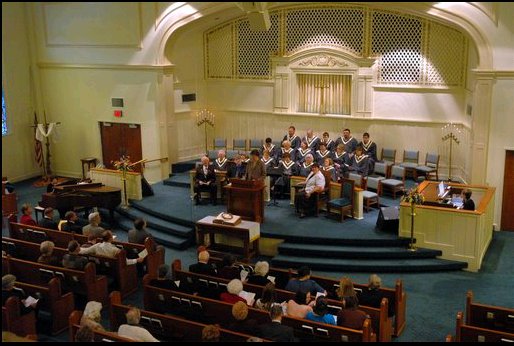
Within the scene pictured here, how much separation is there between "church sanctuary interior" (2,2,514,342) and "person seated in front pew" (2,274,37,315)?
3 centimetres

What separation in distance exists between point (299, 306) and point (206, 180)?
5.95m

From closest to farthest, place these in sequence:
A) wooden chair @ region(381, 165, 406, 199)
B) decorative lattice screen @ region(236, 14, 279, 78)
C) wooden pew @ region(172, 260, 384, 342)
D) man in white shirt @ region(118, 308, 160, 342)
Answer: man in white shirt @ region(118, 308, 160, 342)
wooden pew @ region(172, 260, 384, 342)
wooden chair @ region(381, 165, 406, 199)
decorative lattice screen @ region(236, 14, 279, 78)

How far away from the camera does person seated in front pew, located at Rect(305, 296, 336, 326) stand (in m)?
5.92

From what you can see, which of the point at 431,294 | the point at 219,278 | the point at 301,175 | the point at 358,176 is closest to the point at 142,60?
the point at 301,175

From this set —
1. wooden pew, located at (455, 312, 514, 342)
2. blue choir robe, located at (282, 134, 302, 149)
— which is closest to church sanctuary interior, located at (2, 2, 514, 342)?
wooden pew, located at (455, 312, 514, 342)

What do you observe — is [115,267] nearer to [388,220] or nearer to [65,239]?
[65,239]

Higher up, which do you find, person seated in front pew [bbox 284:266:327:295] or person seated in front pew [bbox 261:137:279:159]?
person seated in front pew [bbox 261:137:279:159]

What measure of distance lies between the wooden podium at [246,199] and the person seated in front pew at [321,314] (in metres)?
4.20

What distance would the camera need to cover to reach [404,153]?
13188mm

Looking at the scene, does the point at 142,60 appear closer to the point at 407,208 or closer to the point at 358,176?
the point at 358,176

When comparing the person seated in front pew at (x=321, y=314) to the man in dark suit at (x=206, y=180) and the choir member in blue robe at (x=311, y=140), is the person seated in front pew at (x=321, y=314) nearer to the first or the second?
the man in dark suit at (x=206, y=180)

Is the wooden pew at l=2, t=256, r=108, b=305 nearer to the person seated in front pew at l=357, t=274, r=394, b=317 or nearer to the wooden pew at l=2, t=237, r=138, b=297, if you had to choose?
the wooden pew at l=2, t=237, r=138, b=297

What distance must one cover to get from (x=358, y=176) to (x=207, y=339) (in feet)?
23.1

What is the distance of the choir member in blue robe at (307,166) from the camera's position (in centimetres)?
1186
